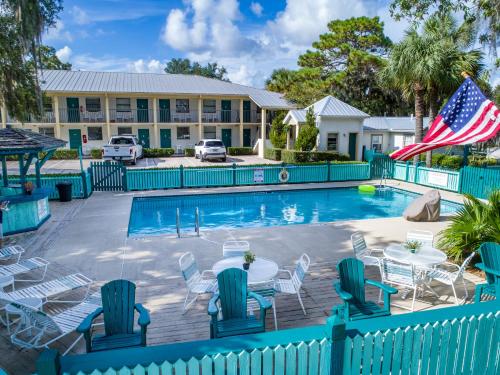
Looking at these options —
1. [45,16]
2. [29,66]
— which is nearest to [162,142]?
[29,66]

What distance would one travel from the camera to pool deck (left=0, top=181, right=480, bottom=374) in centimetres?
599

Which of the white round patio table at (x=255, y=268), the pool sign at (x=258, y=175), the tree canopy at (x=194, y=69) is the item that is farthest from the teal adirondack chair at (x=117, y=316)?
the tree canopy at (x=194, y=69)

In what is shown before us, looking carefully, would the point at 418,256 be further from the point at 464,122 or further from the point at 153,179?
the point at 153,179

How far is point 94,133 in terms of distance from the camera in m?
33.4

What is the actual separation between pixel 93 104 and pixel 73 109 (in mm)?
1890

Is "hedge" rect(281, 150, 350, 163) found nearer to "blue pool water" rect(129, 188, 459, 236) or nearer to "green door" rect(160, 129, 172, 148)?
"blue pool water" rect(129, 188, 459, 236)

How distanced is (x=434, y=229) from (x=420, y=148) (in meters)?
4.96

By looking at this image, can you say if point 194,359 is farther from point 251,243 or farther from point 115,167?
point 115,167

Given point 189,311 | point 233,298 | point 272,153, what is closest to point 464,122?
point 233,298

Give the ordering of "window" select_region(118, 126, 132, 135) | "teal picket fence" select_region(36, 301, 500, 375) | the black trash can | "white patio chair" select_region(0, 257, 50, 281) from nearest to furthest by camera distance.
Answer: "teal picket fence" select_region(36, 301, 500, 375), "white patio chair" select_region(0, 257, 50, 281), the black trash can, "window" select_region(118, 126, 132, 135)

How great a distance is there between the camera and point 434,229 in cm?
1200

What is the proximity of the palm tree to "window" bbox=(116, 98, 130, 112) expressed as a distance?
23.0 m

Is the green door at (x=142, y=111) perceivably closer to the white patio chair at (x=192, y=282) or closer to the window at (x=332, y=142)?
the window at (x=332, y=142)

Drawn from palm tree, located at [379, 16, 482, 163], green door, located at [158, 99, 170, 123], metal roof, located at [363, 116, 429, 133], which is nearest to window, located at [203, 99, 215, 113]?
green door, located at [158, 99, 170, 123]
